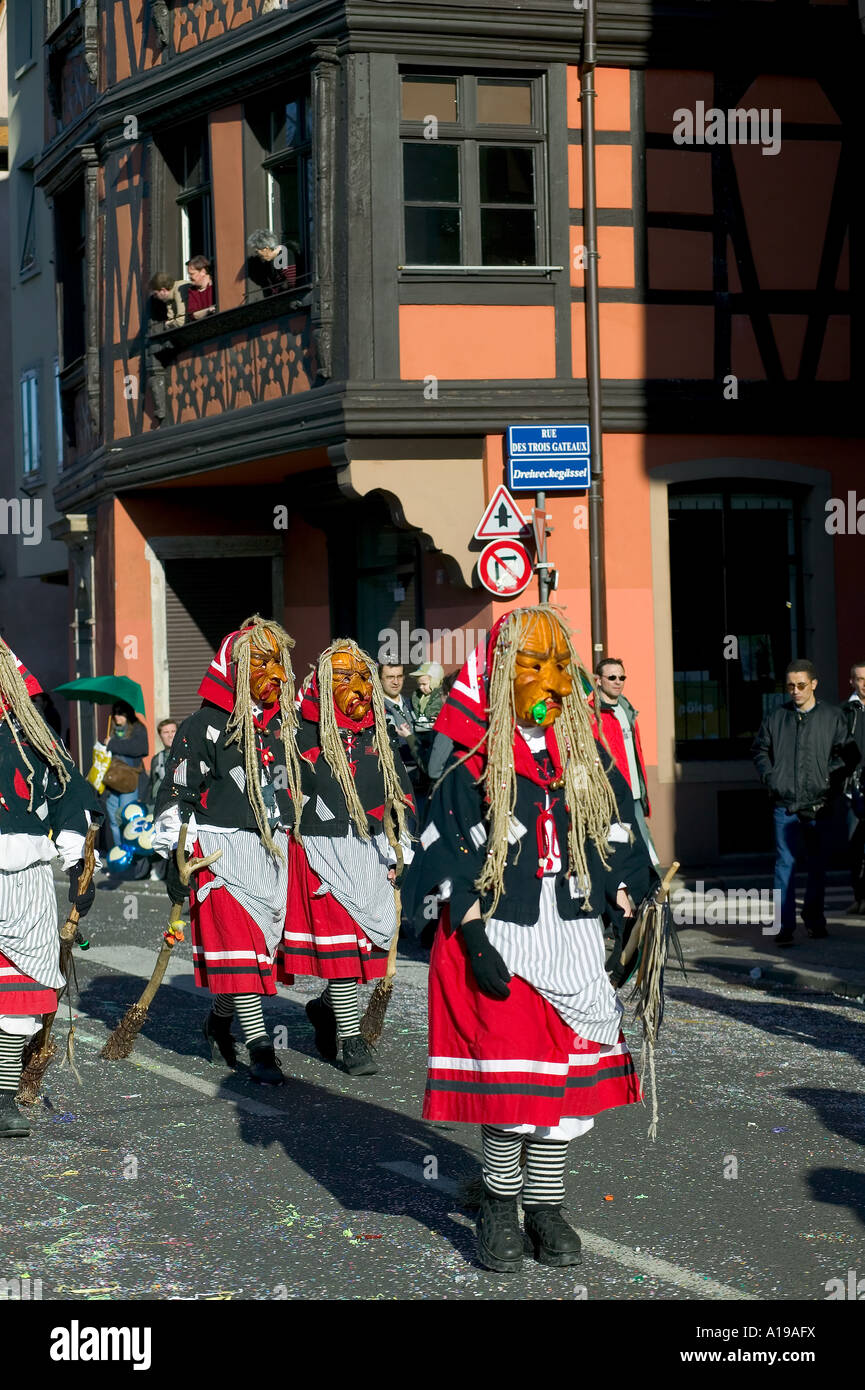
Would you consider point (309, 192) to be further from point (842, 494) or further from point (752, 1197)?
point (752, 1197)

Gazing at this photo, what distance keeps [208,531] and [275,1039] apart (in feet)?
37.9

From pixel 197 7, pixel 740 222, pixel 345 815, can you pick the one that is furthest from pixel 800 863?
pixel 197 7

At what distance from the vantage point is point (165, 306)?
19328 millimetres

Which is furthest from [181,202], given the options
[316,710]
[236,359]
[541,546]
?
[316,710]

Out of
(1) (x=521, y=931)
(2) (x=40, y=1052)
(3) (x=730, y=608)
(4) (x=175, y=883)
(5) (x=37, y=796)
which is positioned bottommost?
(2) (x=40, y=1052)

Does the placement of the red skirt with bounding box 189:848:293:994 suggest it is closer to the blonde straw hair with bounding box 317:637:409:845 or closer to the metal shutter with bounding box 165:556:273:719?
the blonde straw hair with bounding box 317:637:409:845

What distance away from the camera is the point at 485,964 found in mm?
5523

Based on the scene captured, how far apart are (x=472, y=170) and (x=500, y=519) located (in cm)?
332

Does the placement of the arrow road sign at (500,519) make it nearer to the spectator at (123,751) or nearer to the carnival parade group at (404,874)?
the spectator at (123,751)

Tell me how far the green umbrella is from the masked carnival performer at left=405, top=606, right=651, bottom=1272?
13.1 meters

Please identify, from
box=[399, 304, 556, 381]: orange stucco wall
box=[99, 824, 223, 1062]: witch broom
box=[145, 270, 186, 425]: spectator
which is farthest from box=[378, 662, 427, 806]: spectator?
box=[145, 270, 186, 425]: spectator

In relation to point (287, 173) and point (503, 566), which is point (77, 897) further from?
point (287, 173)

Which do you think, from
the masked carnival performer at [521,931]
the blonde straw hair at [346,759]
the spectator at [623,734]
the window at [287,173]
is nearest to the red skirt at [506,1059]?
the masked carnival performer at [521,931]

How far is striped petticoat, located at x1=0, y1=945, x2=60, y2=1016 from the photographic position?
24.7 feet
